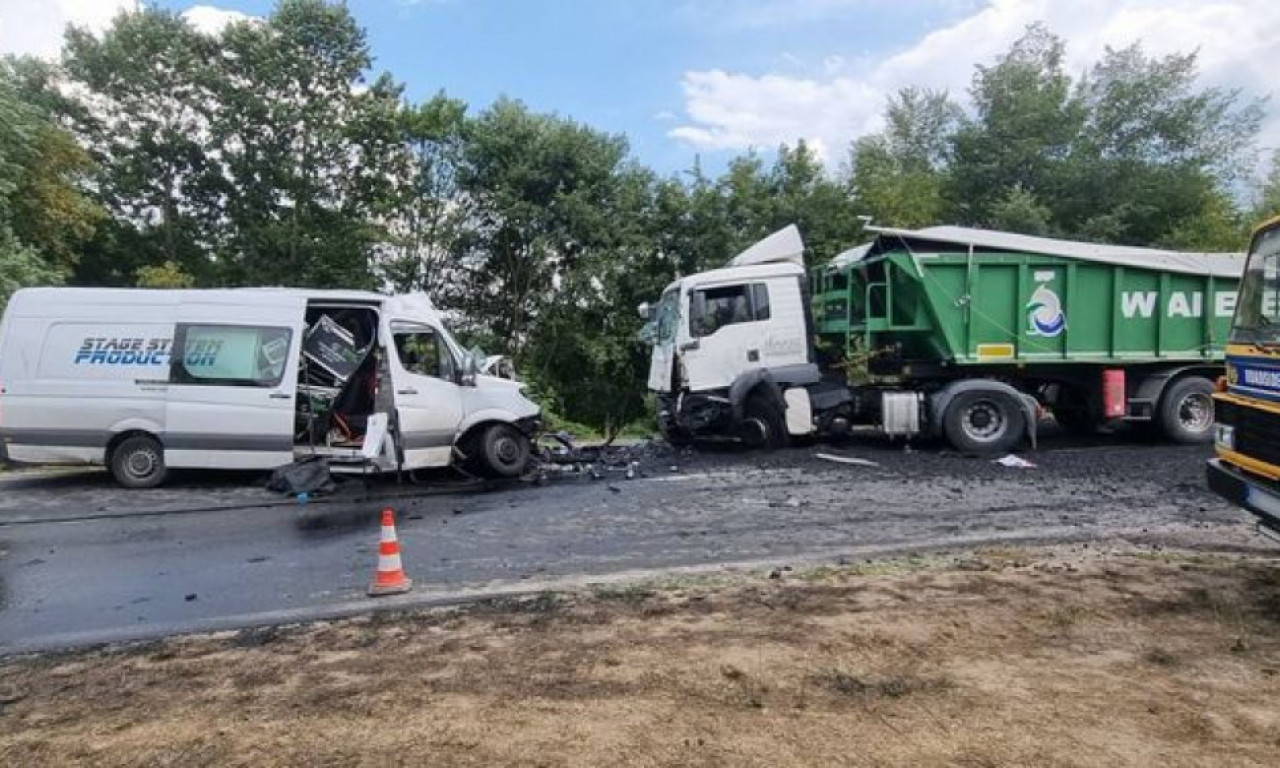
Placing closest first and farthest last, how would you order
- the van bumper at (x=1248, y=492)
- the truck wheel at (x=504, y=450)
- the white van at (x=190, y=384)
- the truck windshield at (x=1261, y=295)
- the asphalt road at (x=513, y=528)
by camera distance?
the van bumper at (x=1248, y=492)
the truck windshield at (x=1261, y=295)
the asphalt road at (x=513, y=528)
the white van at (x=190, y=384)
the truck wheel at (x=504, y=450)

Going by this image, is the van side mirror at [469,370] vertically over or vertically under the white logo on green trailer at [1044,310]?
under

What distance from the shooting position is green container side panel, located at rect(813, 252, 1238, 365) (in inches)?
486

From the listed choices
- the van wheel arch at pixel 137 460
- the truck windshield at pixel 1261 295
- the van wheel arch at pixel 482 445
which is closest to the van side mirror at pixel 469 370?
the van wheel arch at pixel 482 445

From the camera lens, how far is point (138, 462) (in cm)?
1007

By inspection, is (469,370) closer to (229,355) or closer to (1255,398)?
(229,355)

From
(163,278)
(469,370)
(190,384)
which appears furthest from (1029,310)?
(163,278)

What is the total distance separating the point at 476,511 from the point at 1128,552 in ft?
19.8

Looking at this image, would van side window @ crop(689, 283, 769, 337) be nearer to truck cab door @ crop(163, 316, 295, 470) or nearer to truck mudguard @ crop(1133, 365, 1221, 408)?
truck cab door @ crop(163, 316, 295, 470)

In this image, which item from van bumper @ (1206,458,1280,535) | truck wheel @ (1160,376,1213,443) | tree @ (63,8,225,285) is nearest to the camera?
van bumper @ (1206,458,1280,535)

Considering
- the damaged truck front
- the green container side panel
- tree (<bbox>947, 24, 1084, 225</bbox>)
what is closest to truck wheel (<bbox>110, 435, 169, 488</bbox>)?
the damaged truck front

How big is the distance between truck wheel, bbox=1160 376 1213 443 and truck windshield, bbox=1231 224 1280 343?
25.3ft

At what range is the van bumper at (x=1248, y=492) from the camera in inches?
203

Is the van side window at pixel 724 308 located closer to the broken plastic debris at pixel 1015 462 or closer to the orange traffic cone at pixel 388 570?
the broken plastic debris at pixel 1015 462

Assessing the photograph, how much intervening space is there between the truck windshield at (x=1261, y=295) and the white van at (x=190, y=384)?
8.01 meters
